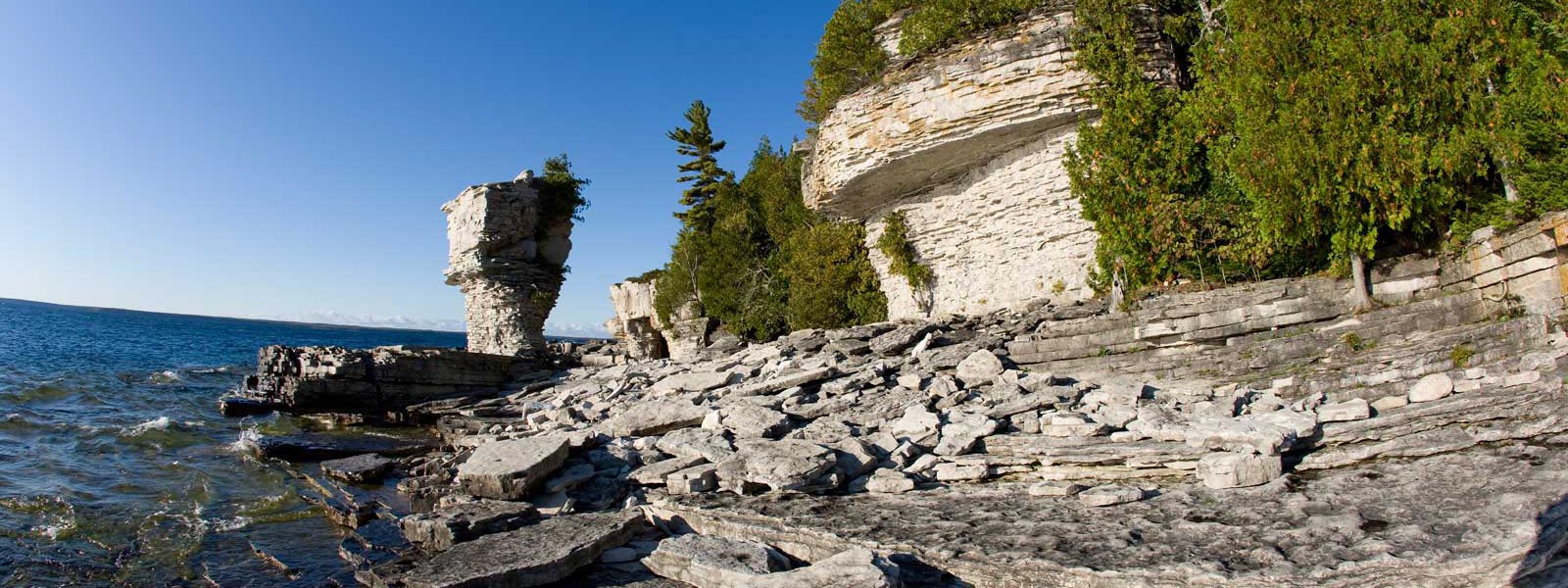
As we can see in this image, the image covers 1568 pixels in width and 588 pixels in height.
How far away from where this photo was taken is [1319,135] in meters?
9.95

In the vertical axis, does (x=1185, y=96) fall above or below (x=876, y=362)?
above

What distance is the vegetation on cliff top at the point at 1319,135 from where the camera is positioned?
884 cm

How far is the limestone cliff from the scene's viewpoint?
13984 mm

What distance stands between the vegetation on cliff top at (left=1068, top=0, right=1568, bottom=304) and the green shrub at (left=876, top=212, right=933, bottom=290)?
5.24m

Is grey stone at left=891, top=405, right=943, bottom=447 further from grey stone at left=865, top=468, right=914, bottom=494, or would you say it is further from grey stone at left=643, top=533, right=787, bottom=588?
grey stone at left=643, top=533, right=787, bottom=588

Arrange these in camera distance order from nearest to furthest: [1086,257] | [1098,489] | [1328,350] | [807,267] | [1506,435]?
[1506,435]
[1098,489]
[1328,350]
[1086,257]
[807,267]

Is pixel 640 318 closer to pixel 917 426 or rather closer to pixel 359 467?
pixel 359 467

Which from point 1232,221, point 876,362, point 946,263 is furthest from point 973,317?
point 1232,221

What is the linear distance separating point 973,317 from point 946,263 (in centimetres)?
215

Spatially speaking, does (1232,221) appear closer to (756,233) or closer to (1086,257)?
(1086,257)

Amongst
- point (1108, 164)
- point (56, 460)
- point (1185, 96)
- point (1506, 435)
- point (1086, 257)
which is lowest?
point (56, 460)

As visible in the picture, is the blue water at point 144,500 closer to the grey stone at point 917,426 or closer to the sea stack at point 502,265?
the grey stone at point 917,426

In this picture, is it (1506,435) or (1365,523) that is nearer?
(1365,523)

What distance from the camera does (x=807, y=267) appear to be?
22234 mm
